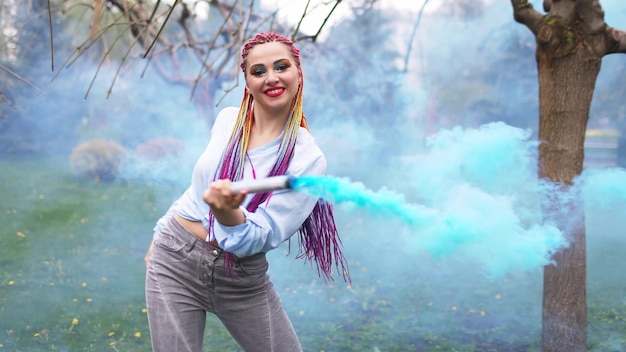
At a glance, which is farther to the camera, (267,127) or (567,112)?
→ (567,112)

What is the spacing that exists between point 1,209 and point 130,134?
7.96 metres

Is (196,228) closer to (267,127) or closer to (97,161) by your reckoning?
(267,127)

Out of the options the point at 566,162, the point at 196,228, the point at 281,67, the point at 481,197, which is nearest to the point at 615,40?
the point at 566,162

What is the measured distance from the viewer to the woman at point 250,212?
1930 millimetres

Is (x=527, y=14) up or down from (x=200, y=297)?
up

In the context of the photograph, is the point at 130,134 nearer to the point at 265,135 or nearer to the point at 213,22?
the point at 213,22

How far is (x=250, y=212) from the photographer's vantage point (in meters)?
1.84

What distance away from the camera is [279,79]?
6.33 ft

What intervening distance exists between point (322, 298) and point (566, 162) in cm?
220

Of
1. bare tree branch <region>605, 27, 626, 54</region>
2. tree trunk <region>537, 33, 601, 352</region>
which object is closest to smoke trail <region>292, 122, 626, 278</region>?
tree trunk <region>537, 33, 601, 352</region>

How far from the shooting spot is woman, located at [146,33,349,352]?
1930 mm

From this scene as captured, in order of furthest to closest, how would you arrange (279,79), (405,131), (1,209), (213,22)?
(213,22) → (405,131) → (1,209) → (279,79)

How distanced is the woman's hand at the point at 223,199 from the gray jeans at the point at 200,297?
34 cm

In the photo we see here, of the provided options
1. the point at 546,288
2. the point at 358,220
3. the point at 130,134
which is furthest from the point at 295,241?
the point at 130,134
